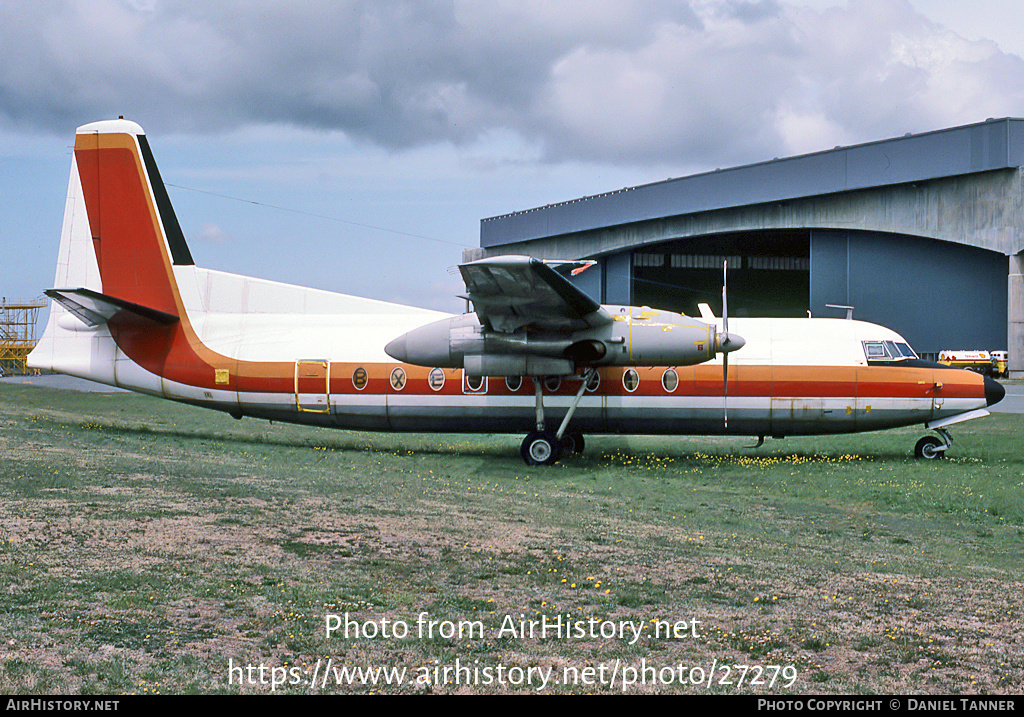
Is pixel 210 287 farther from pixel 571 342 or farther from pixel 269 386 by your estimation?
pixel 571 342

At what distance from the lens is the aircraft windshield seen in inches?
813

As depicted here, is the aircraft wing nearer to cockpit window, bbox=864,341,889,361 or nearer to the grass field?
the grass field

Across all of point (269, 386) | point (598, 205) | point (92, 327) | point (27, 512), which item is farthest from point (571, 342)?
point (598, 205)

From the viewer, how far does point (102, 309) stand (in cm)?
2156

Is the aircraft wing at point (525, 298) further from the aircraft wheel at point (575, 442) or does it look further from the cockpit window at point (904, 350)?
the cockpit window at point (904, 350)

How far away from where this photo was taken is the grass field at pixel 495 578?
6176 millimetres

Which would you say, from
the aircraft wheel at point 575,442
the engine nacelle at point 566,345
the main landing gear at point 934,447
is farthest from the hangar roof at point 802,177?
the aircraft wheel at point 575,442

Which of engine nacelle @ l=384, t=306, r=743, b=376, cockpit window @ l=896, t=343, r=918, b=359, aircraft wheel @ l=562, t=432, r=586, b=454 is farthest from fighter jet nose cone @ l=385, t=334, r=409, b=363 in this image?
cockpit window @ l=896, t=343, r=918, b=359

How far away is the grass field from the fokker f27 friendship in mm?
2955

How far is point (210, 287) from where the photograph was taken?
2253cm

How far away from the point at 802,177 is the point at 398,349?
138ft

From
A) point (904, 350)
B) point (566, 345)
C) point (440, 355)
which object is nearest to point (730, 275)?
point (904, 350)

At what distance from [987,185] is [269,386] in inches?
1681

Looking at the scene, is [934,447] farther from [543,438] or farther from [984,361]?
[984,361]
